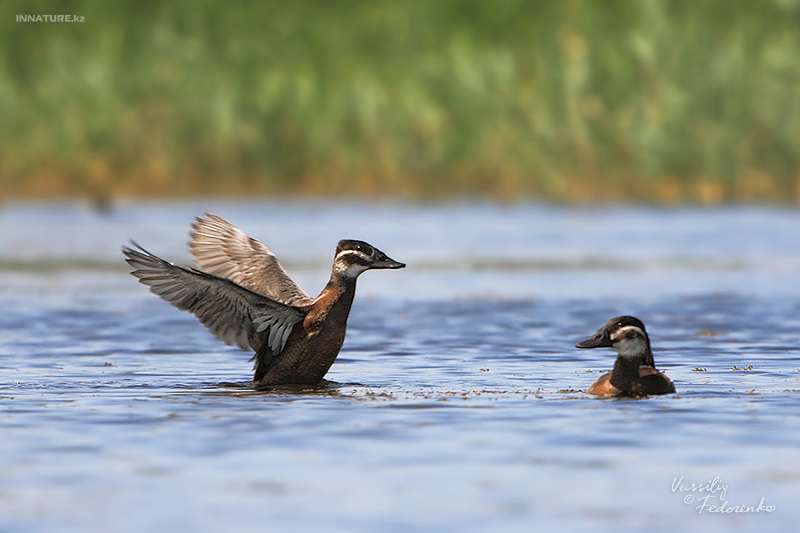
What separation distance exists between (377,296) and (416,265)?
3958 millimetres

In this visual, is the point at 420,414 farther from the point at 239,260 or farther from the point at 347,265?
the point at 239,260

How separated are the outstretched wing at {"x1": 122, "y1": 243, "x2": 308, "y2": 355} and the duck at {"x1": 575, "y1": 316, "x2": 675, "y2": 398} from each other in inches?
89.1

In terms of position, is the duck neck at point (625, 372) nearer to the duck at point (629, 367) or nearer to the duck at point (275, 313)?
the duck at point (629, 367)

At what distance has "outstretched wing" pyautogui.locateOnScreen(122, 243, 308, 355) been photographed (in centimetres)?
998

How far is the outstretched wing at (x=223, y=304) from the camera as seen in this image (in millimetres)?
9984

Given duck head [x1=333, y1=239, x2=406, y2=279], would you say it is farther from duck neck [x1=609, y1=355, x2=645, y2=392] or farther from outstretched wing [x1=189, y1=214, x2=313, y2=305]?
duck neck [x1=609, y1=355, x2=645, y2=392]

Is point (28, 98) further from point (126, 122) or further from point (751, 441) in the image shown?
point (751, 441)

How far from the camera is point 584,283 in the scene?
19906 millimetres

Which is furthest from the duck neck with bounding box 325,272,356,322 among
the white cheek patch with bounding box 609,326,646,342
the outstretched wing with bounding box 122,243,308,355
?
the white cheek patch with bounding box 609,326,646,342

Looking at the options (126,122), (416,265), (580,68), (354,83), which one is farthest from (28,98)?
(416,265)

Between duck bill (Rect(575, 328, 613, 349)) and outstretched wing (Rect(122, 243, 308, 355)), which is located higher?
outstretched wing (Rect(122, 243, 308, 355))

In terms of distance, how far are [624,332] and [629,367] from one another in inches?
11.2

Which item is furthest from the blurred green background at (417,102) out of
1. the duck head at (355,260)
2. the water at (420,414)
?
the duck head at (355,260)

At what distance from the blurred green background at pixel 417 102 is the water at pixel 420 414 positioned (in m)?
14.4
